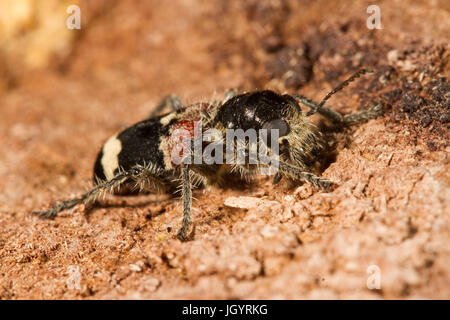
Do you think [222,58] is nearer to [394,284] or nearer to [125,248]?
[125,248]

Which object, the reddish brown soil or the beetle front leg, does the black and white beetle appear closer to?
the beetle front leg

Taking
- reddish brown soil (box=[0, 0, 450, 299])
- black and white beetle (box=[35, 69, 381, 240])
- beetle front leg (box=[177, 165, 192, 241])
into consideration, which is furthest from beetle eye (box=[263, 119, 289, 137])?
beetle front leg (box=[177, 165, 192, 241])

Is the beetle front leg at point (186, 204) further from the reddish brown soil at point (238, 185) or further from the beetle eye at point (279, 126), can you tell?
the beetle eye at point (279, 126)

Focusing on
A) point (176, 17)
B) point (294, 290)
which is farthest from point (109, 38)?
point (294, 290)

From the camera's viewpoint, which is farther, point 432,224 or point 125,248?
point 125,248

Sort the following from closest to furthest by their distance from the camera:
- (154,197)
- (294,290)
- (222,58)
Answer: (294,290), (154,197), (222,58)
